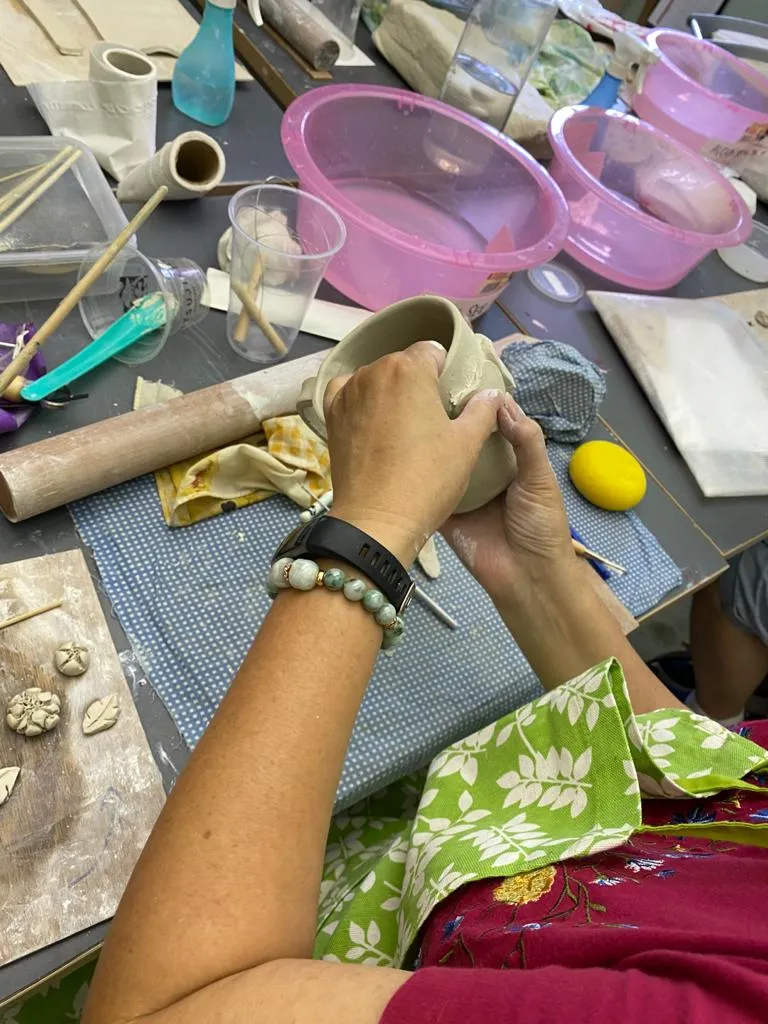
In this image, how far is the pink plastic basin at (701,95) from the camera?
1.85 meters

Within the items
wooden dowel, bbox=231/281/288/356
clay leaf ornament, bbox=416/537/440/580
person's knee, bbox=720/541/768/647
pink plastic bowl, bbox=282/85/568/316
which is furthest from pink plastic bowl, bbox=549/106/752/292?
clay leaf ornament, bbox=416/537/440/580

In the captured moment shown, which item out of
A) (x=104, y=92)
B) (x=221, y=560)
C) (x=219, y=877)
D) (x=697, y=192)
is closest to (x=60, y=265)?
(x=104, y=92)

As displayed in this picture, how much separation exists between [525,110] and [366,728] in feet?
4.96

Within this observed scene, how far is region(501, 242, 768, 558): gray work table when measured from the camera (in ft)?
4.13

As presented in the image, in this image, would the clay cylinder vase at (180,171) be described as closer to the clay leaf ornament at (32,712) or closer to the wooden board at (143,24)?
the wooden board at (143,24)

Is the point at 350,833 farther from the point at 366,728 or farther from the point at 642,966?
the point at 642,966

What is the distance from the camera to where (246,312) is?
1.09 m

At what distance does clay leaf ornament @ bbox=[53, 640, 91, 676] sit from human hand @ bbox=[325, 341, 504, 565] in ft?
1.06

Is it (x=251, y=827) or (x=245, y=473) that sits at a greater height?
(x=251, y=827)

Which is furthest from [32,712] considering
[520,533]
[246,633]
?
[520,533]

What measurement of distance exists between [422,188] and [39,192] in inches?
29.9

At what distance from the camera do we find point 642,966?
1.58 ft

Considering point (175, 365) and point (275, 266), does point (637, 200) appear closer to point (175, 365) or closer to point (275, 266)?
point (275, 266)

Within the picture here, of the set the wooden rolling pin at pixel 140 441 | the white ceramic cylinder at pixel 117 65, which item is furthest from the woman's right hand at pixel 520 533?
the white ceramic cylinder at pixel 117 65
